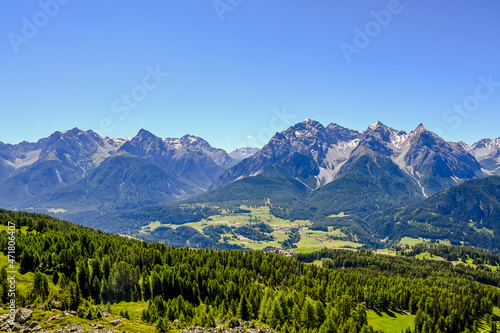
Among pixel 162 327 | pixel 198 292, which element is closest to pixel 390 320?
pixel 198 292

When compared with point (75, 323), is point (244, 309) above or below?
below

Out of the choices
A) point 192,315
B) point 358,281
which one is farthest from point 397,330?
point 192,315

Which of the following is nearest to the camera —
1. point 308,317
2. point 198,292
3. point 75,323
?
point 75,323

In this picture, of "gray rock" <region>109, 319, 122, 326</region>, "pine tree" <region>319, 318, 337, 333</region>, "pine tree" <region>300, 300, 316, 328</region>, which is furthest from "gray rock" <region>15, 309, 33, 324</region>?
"pine tree" <region>300, 300, 316, 328</region>

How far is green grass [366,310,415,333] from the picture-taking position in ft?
423

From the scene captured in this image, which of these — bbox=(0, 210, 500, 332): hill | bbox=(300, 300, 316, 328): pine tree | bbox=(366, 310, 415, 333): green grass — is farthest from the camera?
bbox=(366, 310, 415, 333): green grass

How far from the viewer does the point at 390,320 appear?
137m

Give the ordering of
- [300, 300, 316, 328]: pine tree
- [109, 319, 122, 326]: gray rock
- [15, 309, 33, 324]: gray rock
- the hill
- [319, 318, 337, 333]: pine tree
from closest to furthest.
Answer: [15, 309, 33, 324]: gray rock < [109, 319, 122, 326]: gray rock < the hill < [319, 318, 337, 333]: pine tree < [300, 300, 316, 328]: pine tree

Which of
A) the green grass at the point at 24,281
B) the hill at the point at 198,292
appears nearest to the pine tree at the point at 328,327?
the hill at the point at 198,292

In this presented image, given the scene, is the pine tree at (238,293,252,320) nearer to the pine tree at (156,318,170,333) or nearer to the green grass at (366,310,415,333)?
the pine tree at (156,318,170,333)

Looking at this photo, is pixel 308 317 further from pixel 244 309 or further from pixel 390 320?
pixel 390 320

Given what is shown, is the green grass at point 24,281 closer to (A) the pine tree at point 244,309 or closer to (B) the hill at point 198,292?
(B) the hill at point 198,292

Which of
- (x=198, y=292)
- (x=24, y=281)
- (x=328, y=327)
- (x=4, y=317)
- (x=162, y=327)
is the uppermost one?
(x=24, y=281)

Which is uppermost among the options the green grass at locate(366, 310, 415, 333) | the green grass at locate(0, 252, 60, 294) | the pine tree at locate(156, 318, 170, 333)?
the green grass at locate(0, 252, 60, 294)
